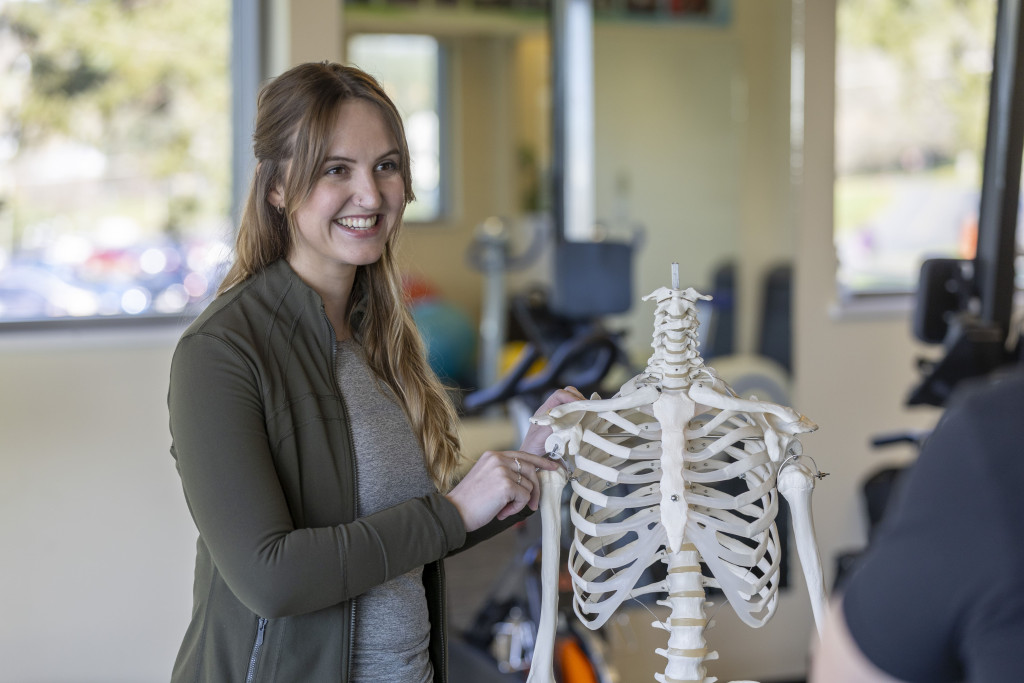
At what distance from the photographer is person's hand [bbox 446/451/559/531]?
1288mm

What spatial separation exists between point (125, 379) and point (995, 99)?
2.33 meters

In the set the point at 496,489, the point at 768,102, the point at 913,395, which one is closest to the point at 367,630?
the point at 496,489

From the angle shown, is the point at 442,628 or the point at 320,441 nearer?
the point at 320,441

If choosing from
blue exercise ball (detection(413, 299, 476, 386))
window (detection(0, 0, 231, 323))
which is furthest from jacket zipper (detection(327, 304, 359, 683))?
blue exercise ball (detection(413, 299, 476, 386))

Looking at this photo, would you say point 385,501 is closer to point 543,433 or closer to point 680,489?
point 543,433

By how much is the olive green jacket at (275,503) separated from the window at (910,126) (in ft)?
11.3

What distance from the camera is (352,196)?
1.33 metres

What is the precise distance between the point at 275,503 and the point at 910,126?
435 cm

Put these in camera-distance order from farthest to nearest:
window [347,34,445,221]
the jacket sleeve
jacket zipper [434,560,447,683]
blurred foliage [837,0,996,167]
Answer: window [347,34,445,221], blurred foliage [837,0,996,167], jacket zipper [434,560,447,683], the jacket sleeve

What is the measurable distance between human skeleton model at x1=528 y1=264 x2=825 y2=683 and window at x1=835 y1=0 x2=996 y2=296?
10.1 ft

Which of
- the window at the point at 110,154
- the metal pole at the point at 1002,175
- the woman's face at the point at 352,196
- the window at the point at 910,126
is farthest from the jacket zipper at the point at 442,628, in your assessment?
the window at the point at 910,126

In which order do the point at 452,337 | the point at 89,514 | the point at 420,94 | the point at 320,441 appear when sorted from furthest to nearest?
1. the point at 420,94
2. the point at 452,337
3. the point at 89,514
4. the point at 320,441

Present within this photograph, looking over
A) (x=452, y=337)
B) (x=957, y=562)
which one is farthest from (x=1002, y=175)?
(x=452, y=337)

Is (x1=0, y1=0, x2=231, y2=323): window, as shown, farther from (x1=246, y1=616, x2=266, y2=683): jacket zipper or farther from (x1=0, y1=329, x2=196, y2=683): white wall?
(x1=246, y1=616, x2=266, y2=683): jacket zipper
